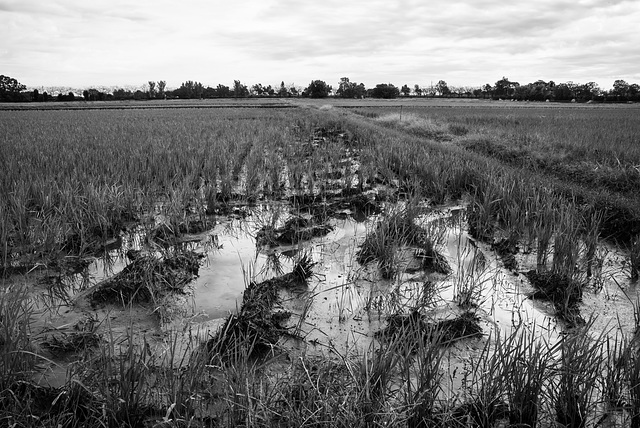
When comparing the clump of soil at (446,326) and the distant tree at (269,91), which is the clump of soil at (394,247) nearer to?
the clump of soil at (446,326)

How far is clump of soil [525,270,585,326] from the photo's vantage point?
2428 mm

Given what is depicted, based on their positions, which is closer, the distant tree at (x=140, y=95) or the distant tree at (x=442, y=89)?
the distant tree at (x=140, y=95)

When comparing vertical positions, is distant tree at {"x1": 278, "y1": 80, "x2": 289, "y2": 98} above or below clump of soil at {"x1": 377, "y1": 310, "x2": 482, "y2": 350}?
above

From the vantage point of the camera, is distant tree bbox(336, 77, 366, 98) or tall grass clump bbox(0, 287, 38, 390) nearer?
Answer: tall grass clump bbox(0, 287, 38, 390)

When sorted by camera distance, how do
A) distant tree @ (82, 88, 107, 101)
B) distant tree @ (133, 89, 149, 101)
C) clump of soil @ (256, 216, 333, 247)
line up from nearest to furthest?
clump of soil @ (256, 216, 333, 247)
distant tree @ (82, 88, 107, 101)
distant tree @ (133, 89, 149, 101)

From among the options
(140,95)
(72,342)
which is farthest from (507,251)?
(140,95)

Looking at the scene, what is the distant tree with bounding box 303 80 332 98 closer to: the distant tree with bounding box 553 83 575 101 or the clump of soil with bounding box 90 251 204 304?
the distant tree with bounding box 553 83 575 101

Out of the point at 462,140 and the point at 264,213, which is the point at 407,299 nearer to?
the point at 264,213

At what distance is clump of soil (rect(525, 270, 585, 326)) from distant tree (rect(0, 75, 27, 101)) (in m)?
64.3

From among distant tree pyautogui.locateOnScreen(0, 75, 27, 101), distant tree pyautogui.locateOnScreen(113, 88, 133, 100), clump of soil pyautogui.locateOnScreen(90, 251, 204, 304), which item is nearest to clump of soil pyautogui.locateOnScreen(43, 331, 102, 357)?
clump of soil pyautogui.locateOnScreen(90, 251, 204, 304)

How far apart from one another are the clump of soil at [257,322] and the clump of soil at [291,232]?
29.2 inches

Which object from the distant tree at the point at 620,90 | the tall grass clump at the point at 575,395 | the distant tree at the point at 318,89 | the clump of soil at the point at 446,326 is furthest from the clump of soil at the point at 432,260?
the distant tree at the point at 318,89

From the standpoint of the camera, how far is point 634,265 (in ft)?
9.90

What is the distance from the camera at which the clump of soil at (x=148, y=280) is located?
2.58 m
